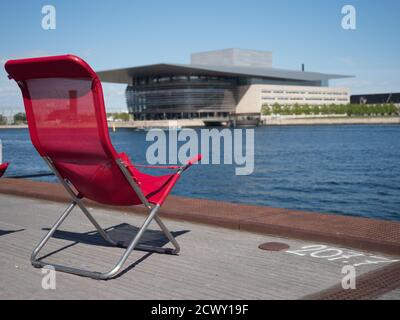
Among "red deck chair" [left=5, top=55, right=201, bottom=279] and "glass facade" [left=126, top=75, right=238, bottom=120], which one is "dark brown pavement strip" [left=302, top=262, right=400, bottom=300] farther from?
"glass facade" [left=126, top=75, right=238, bottom=120]

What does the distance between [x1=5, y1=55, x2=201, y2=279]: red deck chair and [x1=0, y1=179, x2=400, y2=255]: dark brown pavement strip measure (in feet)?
4.60

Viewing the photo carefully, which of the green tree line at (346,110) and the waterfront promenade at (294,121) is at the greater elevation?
the green tree line at (346,110)

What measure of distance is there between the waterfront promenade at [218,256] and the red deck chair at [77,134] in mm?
284

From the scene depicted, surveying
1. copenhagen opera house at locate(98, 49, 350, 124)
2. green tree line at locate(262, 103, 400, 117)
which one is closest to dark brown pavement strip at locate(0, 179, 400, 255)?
copenhagen opera house at locate(98, 49, 350, 124)

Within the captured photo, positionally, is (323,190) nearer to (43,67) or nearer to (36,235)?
(36,235)

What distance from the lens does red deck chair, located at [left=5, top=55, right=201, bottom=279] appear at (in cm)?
357

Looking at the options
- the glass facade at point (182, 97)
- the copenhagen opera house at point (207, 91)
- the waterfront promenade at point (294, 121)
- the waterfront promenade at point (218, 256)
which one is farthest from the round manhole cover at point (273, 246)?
the glass facade at point (182, 97)

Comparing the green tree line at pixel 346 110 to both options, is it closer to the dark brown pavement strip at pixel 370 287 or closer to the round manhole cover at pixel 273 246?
the round manhole cover at pixel 273 246

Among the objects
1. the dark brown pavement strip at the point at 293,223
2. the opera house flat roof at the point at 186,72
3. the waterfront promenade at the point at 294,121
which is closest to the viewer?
the dark brown pavement strip at the point at 293,223

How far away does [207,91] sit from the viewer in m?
114

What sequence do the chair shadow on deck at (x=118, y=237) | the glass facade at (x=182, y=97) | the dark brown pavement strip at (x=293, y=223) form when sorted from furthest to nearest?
1. the glass facade at (x=182, y=97)
2. the chair shadow on deck at (x=118, y=237)
3. the dark brown pavement strip at (x=293, y=223)

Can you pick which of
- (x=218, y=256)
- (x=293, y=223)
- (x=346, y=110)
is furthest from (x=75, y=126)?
(x=346, y=110)

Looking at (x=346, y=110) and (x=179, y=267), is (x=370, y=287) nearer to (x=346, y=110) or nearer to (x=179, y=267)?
(x=179, y=267)

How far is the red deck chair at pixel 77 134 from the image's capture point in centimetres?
357
